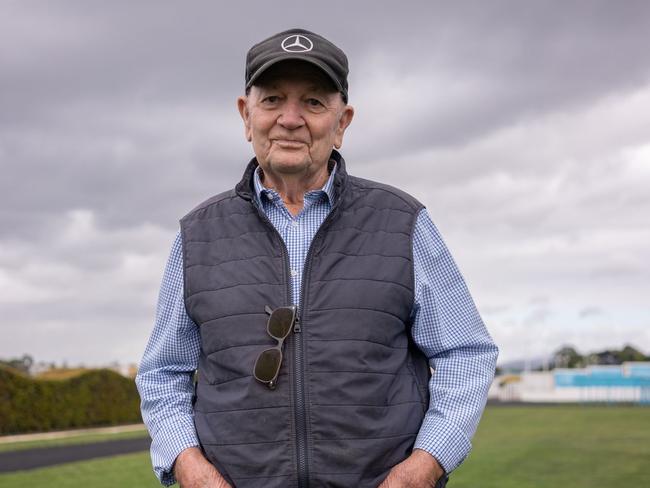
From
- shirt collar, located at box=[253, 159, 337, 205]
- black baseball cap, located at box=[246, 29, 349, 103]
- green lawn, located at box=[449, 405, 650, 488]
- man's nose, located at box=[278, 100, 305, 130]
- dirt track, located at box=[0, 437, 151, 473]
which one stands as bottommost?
green lawn, located at box=[449, 405, 650, 488]

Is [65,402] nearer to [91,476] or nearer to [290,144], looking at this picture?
[91,476]

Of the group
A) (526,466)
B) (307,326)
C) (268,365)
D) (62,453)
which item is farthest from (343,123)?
(62,453)

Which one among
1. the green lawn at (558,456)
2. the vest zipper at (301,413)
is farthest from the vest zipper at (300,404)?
the green lawn at (558,456)

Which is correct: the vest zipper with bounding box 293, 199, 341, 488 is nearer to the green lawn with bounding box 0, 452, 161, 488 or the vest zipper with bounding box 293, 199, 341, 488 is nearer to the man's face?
the man's face

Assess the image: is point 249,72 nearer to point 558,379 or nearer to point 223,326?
point 223,326

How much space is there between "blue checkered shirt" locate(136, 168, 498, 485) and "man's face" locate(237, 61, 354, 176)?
0.40 feet

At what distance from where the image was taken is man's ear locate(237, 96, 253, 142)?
2977 millimetres

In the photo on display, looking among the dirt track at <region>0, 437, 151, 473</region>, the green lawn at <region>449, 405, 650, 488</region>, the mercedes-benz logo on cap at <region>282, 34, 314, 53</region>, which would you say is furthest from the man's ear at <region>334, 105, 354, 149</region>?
the dirt track at <region>0, 437, 151, 473</region>

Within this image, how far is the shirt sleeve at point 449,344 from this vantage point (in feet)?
9.11

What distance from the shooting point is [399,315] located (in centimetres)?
278

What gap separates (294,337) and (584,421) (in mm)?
23881

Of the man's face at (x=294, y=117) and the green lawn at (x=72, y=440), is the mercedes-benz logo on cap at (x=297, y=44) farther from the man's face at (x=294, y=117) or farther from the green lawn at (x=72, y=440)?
→ the green lawn at (x=72, y=440)

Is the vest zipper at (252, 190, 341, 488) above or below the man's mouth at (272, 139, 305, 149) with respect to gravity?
below

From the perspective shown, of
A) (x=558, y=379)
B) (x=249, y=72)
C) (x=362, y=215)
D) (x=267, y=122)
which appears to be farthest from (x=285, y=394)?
(x=558, y=379)
